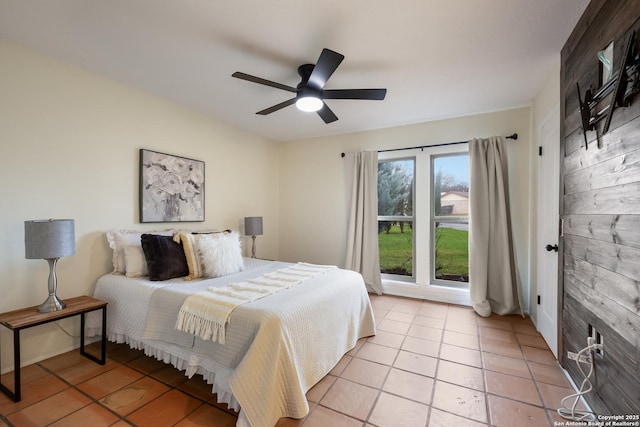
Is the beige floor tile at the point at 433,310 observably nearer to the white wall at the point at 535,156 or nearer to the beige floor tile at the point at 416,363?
the white wall at the point at 535,156

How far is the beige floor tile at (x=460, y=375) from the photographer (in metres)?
1.91

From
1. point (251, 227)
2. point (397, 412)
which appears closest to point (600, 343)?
point (397, 412)

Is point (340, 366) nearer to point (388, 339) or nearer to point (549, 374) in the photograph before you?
point (388, 339)

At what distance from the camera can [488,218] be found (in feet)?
10.6

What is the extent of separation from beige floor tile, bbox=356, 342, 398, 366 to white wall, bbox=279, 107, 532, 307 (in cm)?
191

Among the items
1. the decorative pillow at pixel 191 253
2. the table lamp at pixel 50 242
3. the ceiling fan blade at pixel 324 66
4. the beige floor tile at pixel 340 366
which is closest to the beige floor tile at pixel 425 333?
the beige floor tile at pixel 340 366

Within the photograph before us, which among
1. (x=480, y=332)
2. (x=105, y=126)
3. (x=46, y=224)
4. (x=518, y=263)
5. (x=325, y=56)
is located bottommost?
(x=480, y=332)

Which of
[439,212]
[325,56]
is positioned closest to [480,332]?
[439,212]

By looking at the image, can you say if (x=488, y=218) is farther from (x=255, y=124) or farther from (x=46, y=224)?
(x=46, y=224)

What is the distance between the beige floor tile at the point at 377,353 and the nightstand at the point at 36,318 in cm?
210

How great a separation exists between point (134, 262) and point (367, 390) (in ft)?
7.18

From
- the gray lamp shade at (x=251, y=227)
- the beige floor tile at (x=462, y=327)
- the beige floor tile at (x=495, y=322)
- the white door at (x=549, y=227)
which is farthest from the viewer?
the gray lamp shade at (x=251, y=227)

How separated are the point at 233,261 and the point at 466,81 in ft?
9.27

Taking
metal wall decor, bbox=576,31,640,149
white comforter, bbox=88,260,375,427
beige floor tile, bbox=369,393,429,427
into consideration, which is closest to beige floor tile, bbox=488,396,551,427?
beige floor tile, bbox=369,393,429,427
